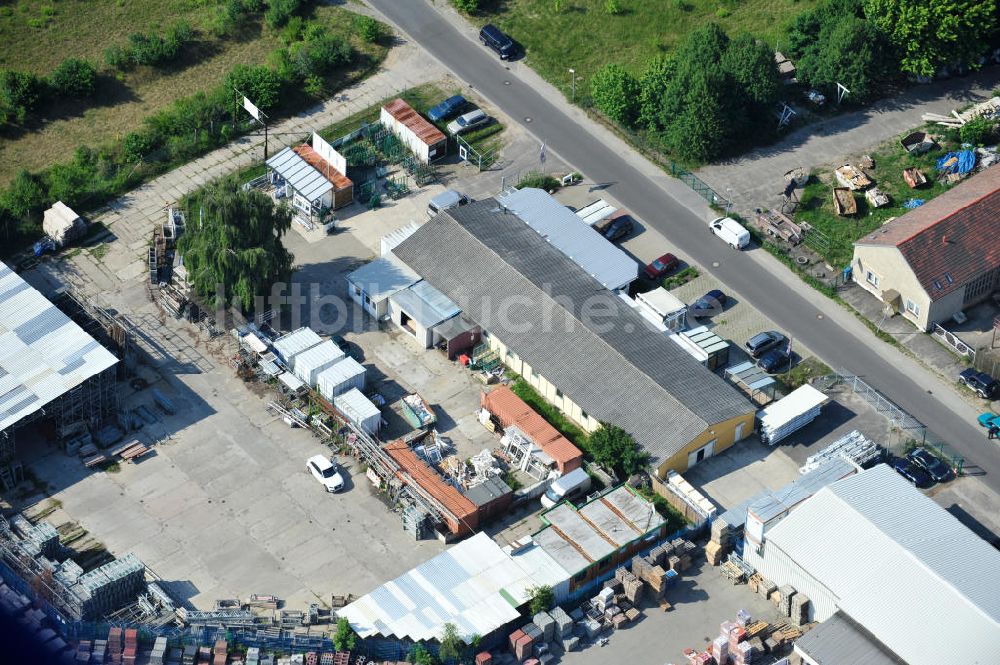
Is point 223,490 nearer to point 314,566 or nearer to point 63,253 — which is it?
point 314,566

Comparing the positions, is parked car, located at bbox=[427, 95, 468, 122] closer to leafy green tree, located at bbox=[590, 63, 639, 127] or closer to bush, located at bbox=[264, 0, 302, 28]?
leafy green tree, located at bbox=[590, 63, 639, 127]

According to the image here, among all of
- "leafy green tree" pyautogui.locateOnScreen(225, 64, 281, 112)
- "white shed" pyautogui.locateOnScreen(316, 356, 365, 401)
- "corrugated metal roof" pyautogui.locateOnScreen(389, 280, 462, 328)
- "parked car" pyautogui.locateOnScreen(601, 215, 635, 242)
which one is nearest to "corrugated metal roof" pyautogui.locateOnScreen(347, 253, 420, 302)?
"corrugated metal roof" pyautogui.locateOnScreen(389, 280, 462, 328)

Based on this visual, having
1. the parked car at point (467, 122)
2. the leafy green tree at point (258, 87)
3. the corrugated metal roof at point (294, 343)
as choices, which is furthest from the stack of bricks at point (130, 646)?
the parked car at point (467, 122)

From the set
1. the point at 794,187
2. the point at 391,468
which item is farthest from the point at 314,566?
the point at 794,187

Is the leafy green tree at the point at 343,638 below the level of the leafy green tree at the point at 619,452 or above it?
below

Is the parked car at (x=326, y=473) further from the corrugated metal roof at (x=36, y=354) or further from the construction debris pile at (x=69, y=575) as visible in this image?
the corrugated metal roof at (x=36, y=354)
